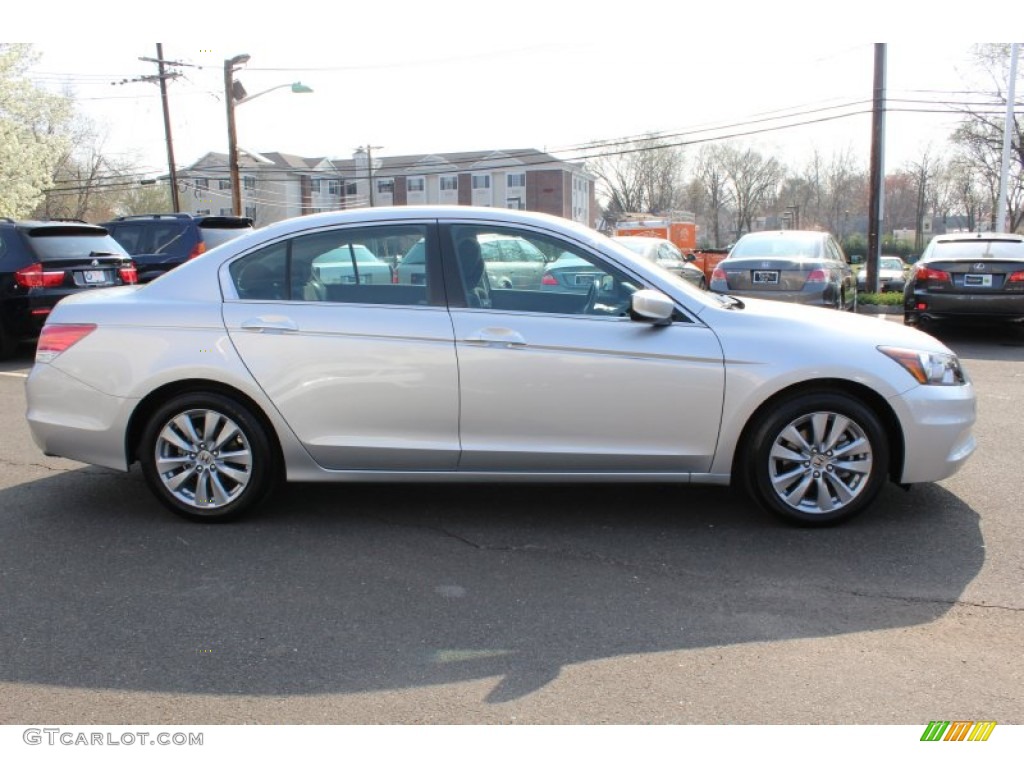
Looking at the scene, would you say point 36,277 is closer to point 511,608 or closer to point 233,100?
point 511,608

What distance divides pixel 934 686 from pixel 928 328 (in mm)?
10994

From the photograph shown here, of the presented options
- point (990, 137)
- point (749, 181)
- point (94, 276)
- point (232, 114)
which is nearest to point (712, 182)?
point (749, 181)

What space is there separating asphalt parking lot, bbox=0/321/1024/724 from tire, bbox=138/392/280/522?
0.52 ft

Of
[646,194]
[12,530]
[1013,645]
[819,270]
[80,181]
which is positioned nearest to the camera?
[1013,645]

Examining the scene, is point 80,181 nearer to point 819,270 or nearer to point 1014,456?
point 819,270

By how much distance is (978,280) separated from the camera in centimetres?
1105

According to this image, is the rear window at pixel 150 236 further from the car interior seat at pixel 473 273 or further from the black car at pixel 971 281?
the black car at pixel 971 281

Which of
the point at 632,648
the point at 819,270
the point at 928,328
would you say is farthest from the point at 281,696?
the point at 928,328

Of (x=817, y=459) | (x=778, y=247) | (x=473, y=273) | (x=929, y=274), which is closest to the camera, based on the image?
(x=817, y=459)

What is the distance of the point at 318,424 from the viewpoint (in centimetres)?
→ 448

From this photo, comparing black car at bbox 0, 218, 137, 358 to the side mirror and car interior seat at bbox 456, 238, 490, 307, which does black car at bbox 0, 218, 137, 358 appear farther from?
the side mirror

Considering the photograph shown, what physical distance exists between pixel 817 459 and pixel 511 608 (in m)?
1.81

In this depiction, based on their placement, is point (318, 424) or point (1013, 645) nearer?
point (1013, 645)

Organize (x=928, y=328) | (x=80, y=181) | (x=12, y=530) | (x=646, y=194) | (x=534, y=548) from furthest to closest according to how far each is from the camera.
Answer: (x=646, y=194), (x=80, y=181), (x=928, y=328), (x=12, y=530), (x=534, y=548)
